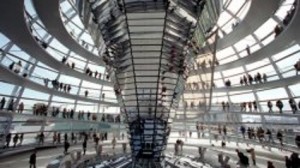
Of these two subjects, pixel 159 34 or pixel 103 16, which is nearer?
pixel 159 34

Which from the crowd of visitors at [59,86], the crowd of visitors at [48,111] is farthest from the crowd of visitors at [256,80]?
the crowd of visitors at [59,86]

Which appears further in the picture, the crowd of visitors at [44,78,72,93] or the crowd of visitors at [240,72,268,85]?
the crowd of visitors at [44,78,72,93]

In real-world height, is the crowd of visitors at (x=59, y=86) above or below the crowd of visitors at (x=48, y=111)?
above

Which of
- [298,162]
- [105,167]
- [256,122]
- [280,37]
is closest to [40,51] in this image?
[105,167]

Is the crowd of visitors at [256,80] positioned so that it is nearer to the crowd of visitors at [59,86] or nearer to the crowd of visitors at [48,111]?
the crowd of visitors at [48,111]

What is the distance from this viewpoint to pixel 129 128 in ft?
38.5

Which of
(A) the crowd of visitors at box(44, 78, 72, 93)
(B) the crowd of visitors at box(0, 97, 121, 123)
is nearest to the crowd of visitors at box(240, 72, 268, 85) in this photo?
(B) the crowd of visitors at box(0, 97, 121, 123)

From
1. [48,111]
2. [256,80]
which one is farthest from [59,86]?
[256,80]

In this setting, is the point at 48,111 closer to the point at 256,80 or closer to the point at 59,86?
the point at 59,86

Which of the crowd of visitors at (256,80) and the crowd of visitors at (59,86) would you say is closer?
the crowd of visitors at (256,80)

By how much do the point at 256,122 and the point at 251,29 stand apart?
33.4ft

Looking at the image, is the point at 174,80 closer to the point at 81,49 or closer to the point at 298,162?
the point at 298,162

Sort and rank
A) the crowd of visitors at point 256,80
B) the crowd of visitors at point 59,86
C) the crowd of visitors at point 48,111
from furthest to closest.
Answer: the crowd of visitors at point 59,86 < the crowd of visitors at point 256,80 < the crowd of visitors at point 48,111

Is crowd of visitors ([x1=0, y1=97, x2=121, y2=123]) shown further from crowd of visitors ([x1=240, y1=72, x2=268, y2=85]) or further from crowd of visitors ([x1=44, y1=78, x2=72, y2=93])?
crowd of visitors ([x1=240, y1=72, x2=268, y2=85])
